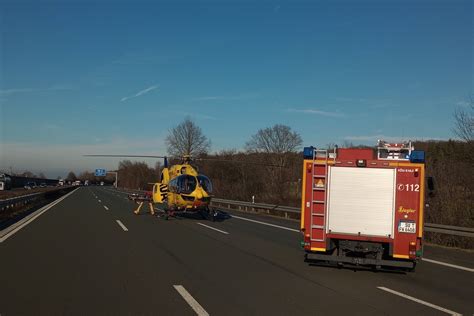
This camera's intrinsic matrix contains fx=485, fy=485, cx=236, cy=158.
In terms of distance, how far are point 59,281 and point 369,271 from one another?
6.64 meters

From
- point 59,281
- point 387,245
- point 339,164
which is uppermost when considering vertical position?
point 339,164

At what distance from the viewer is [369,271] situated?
11.0 meters

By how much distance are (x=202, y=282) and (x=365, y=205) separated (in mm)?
3933

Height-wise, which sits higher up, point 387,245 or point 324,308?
point 387,245

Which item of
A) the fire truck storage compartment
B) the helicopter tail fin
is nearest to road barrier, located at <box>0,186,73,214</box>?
the helicopter tail fin

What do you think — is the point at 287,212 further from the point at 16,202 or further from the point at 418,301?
the point at 418,301

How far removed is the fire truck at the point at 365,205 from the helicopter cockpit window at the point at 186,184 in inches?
546

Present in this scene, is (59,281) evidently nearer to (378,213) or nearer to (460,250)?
(378,213)

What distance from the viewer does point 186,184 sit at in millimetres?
24453

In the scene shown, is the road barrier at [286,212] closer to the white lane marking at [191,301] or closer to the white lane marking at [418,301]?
the white lane marking at [418,301]

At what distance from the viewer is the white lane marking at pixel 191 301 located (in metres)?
6.90

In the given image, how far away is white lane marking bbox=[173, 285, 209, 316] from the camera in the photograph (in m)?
6.90

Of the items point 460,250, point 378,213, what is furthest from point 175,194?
point 378,213

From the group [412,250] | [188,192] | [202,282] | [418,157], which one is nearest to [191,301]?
[202,282]
